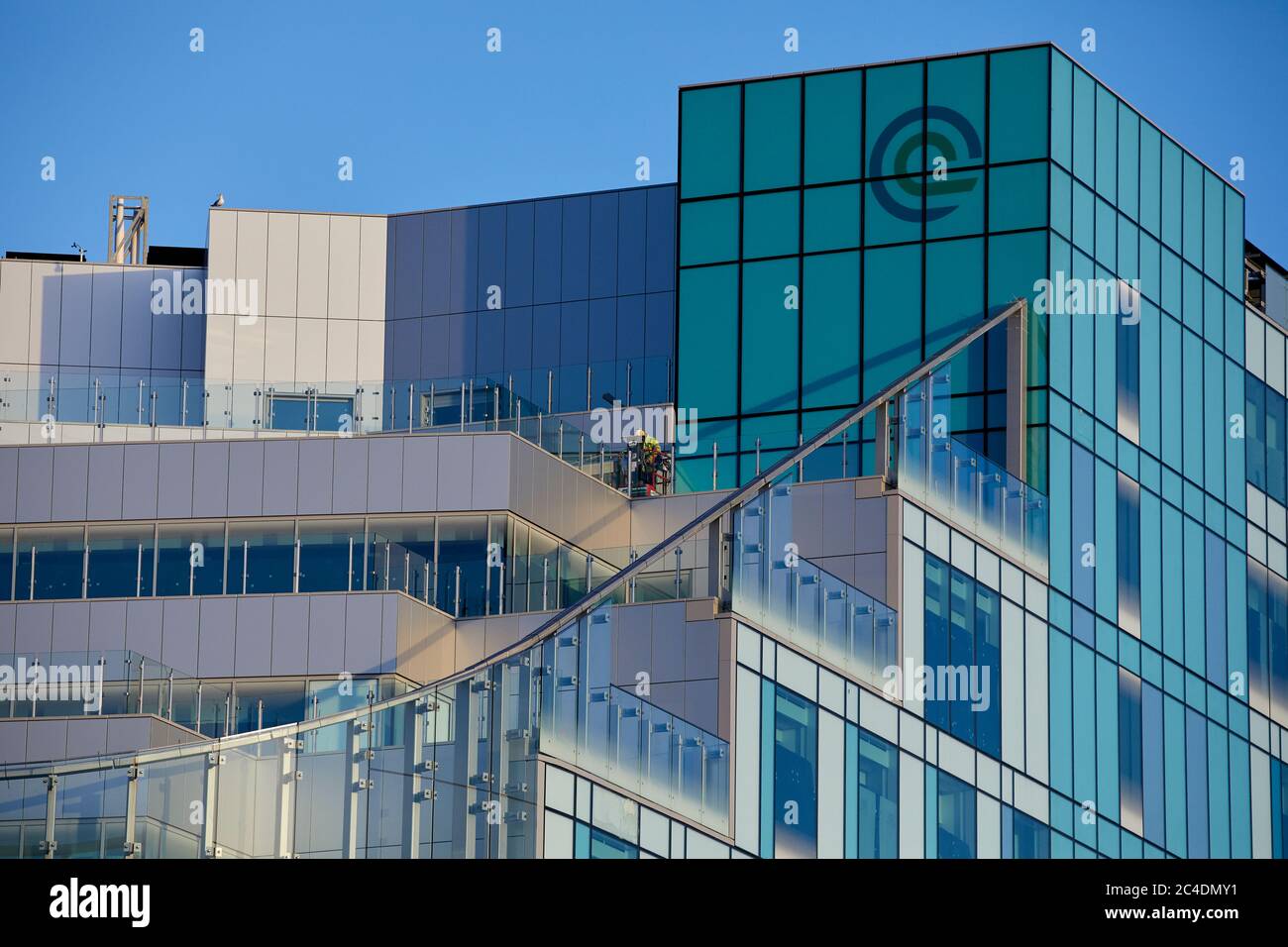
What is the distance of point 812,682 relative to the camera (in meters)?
36.8

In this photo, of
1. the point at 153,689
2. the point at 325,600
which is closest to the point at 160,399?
the point at 325,600

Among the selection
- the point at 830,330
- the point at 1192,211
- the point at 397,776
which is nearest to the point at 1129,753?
the point at 830,330

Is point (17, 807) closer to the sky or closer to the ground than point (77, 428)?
closer to the ground

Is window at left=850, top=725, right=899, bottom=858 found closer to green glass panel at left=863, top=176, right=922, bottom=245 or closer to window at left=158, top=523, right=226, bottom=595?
green glass panel at left=863, top=176, right=922, bottom=245

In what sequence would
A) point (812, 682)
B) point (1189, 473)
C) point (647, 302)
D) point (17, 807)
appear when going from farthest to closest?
point (647, 302), point (1189, 473), point (812, 682), point (17, 807)

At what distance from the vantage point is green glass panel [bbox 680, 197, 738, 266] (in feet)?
180

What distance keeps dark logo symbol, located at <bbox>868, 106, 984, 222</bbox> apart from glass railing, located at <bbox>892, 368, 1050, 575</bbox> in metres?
8.06

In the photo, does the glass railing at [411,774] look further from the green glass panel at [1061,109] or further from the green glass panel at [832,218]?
the green glass panel at [1061,109]

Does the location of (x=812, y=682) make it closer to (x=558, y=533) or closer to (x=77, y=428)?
(x=558, y=533)

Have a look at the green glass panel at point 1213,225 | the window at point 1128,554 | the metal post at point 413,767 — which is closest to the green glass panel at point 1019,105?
the green glass panel at point 1213,225

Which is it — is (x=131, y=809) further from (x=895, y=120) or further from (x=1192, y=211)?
(x=1192, y=211)

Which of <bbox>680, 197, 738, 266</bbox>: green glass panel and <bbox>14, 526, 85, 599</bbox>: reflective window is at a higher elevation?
<bbox>680, 197, 738, 266</bbox>: green glass panel

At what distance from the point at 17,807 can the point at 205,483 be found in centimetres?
2562

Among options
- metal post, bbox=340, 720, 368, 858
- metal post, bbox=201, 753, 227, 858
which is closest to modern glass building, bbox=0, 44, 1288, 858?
metal post, bbox=340, 720, 368, 858
